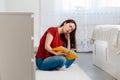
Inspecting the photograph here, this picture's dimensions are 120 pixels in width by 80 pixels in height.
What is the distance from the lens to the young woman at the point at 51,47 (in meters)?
3.26

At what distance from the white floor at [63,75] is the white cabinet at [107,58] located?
0.31 meters

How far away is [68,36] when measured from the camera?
3.48 metres

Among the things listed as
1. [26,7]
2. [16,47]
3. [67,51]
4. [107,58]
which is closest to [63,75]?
[67,51]

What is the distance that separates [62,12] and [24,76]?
3207 millimetres

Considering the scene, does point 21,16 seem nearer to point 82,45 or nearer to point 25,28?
point 25,28

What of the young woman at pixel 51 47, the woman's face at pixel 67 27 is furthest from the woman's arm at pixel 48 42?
the woman's face at pixel 67 27

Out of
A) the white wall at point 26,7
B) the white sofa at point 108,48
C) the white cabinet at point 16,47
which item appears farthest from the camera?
the white wall at point 26,7

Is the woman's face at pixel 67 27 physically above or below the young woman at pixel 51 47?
above

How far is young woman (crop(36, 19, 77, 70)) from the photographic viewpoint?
10.7 ft

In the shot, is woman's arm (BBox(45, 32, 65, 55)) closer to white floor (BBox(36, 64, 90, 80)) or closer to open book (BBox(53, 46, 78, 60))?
open book (BBox(53, 46, 78, 60))

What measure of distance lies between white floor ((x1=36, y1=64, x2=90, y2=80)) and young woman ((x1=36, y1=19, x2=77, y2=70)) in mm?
99

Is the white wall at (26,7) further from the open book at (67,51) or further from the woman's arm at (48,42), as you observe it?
the woman's arm at (48,42)

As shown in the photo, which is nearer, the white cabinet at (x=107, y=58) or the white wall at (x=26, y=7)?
the white cabinet at (x=107, y=58)

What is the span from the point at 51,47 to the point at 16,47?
1.32 metres
